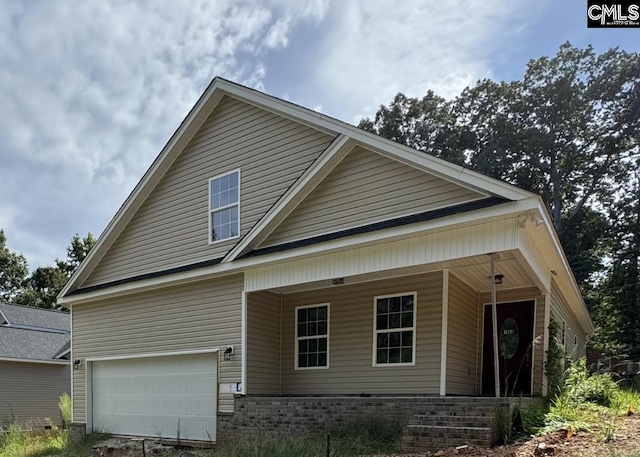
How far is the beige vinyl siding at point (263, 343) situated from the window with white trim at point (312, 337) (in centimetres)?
52

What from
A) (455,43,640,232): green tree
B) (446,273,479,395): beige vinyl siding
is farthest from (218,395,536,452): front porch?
(455,43,640,232): green tree

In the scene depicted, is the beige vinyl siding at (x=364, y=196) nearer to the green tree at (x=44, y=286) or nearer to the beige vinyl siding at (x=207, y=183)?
the beige vinyl siding at (x=207, y=183)

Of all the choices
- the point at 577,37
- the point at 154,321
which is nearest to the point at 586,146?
the point at 577,37

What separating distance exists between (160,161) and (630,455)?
11.0 metres

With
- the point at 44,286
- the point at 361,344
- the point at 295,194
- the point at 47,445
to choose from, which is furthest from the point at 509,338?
the point at 44,286

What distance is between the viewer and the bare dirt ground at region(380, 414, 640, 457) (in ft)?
18.1

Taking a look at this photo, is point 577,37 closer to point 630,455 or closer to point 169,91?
point 169,91

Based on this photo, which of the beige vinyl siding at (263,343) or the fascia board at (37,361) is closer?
the beige vinyl siding at (263,343)


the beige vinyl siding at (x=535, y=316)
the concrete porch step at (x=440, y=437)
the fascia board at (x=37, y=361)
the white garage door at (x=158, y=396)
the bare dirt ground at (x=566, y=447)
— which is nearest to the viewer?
the bare dirt ground at (x=566, y=447)

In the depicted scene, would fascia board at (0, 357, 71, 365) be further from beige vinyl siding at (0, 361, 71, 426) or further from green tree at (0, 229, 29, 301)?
green tree at (0, 229, 29, 301)

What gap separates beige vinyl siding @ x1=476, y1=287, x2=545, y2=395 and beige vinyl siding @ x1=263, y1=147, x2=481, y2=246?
145 inches

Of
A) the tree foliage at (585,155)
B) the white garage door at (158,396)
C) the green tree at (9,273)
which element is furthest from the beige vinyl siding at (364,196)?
the green tree at (9,273)

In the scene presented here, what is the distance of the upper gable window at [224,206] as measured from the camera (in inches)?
445

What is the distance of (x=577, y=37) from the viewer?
27.5 m
